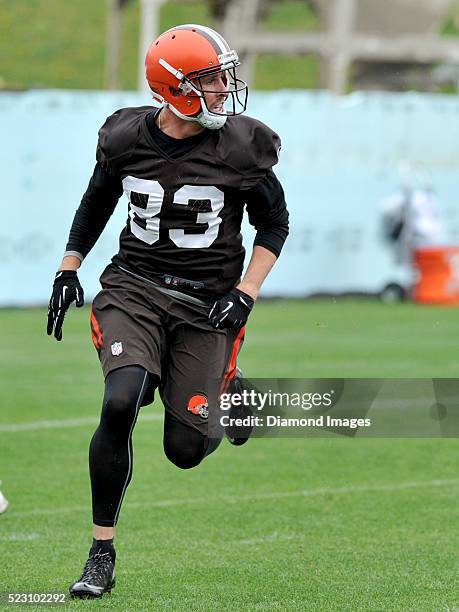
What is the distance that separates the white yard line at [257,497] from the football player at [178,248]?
4.29ft

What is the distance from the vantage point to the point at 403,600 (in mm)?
4508

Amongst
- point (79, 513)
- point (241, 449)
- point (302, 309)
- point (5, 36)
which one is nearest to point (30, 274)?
point (302, 309)

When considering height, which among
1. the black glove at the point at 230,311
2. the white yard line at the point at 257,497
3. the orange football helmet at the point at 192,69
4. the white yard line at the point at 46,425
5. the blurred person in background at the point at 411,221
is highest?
the orange football helmet at the point at 192,69

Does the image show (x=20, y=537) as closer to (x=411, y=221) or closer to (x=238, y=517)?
(x=238, y=517)

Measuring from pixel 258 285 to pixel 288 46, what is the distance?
57.4 feet

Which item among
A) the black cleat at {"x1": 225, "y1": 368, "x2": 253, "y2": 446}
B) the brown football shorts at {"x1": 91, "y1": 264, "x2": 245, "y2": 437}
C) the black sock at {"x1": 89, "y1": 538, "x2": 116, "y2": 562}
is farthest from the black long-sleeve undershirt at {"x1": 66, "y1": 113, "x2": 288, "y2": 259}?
the black sock at {"x1": 89, "y1": 538, "x2": 116, "y2": 562}

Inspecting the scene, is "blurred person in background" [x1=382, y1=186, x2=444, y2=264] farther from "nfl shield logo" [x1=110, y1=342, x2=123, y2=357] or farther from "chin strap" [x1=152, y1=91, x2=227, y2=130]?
"nfl shield logo" [x1=110, y1=342, x2=123, y2=357]

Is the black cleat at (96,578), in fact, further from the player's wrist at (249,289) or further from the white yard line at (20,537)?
the player's wrist at (249,289)

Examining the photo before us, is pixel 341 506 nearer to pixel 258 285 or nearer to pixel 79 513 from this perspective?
pixel 79 513

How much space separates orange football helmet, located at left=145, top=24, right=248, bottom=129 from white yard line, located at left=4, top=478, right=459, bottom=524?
2137 mm

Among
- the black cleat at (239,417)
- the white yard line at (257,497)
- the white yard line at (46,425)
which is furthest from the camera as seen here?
the white yard line at (46,425)

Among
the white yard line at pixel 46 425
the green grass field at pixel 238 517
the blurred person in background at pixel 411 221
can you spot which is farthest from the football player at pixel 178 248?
the blurred person in background at pixel 411 221

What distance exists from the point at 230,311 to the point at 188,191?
1.50 feet

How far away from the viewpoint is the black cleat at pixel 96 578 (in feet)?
14.6
